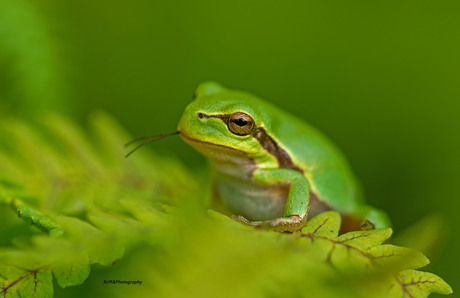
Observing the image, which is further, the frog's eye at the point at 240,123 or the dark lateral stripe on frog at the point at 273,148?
the dark lateral stripe on frog at the point at 273,148

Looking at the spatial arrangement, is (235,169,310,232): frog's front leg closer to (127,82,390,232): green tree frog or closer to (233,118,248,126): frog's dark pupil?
(127,82,390,232): green tree frog

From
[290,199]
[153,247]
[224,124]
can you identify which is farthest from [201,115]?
[153,247]

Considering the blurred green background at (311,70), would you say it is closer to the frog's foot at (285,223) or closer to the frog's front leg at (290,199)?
the frog's front leg at (290,199)

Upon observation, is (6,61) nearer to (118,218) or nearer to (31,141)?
(31,141)

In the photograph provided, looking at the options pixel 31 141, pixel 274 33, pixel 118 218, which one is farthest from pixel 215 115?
pixel 274 33

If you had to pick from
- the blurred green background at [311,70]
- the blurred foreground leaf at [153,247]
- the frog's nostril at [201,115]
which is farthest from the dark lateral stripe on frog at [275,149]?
the blurred green background at [311,70]

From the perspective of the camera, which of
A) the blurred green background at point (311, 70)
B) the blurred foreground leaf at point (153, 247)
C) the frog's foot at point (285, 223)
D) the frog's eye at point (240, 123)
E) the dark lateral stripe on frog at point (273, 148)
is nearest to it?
the blurred foreground leaf at point (153, 247)

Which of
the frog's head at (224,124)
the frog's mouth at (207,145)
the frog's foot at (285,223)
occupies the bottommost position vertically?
the frog's foot at (285,223)
